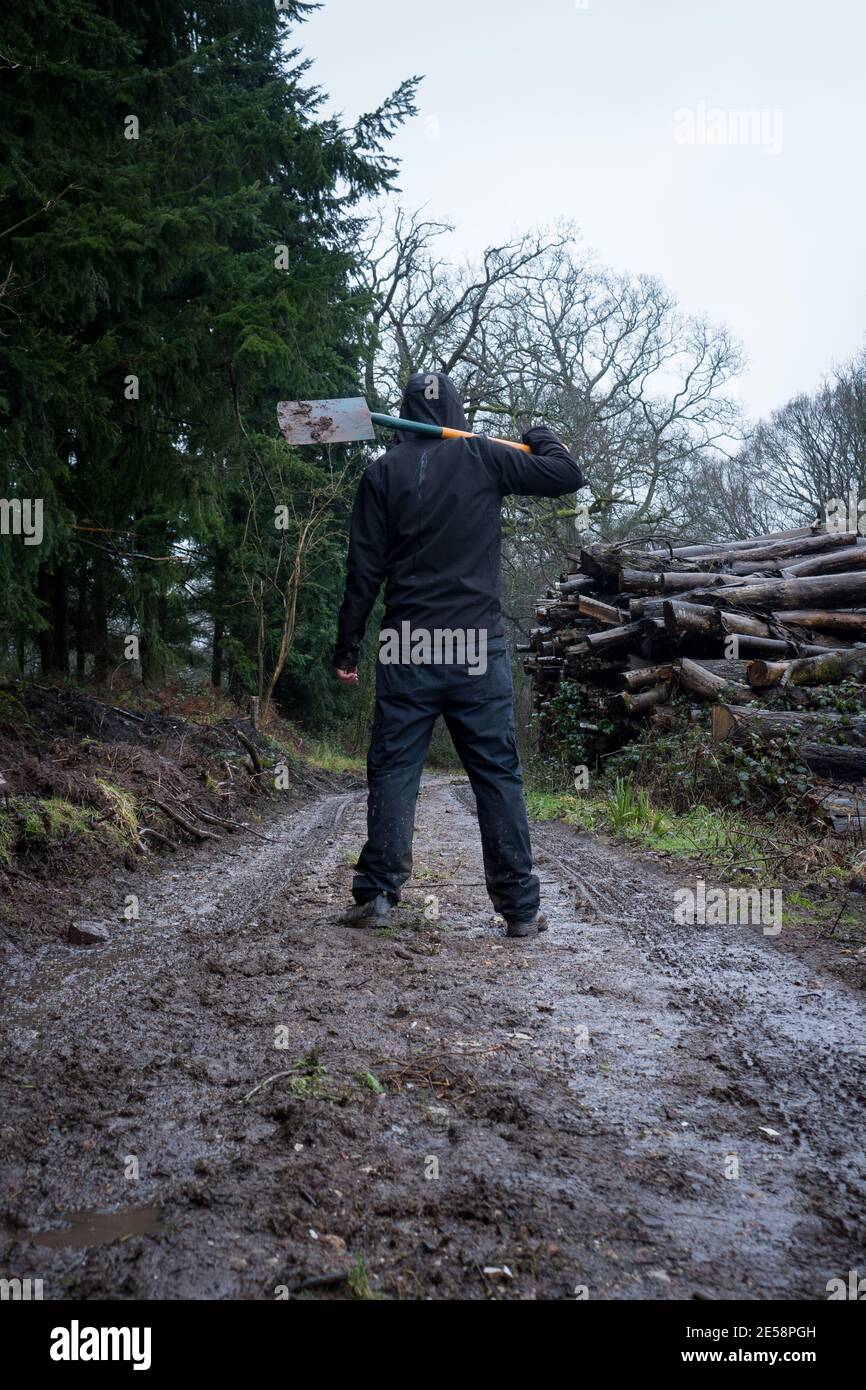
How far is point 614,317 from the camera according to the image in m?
27.9

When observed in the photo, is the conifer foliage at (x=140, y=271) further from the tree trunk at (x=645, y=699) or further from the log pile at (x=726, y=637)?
the tree trunk at (x=645, y=699)

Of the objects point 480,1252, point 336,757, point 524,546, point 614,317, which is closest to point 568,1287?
point 480,1252

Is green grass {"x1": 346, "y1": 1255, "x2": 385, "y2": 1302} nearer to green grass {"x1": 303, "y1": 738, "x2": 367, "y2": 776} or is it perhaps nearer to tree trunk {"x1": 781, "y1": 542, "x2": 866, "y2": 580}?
tree trunk {"x1": 781, "y1": 542, "x2": 866, "y2": 580}

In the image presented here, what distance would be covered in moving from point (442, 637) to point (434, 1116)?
2.45 meters

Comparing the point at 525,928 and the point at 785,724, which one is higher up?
the point at 785,724

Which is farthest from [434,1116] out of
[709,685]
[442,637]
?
[709,685]

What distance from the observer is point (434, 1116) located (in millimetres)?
2318

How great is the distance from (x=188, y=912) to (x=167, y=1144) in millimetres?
2832

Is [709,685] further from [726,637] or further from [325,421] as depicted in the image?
[325,421]

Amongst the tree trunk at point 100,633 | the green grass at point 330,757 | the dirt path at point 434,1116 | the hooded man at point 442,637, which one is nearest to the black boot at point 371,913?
the hooded man at point 442,637

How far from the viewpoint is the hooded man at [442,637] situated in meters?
4.35

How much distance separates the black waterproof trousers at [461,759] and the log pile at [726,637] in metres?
4.20

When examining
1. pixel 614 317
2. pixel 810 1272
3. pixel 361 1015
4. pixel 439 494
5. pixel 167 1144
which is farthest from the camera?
pixel 614 317

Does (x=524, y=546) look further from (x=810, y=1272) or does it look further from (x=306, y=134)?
(x=810, y=1272)
